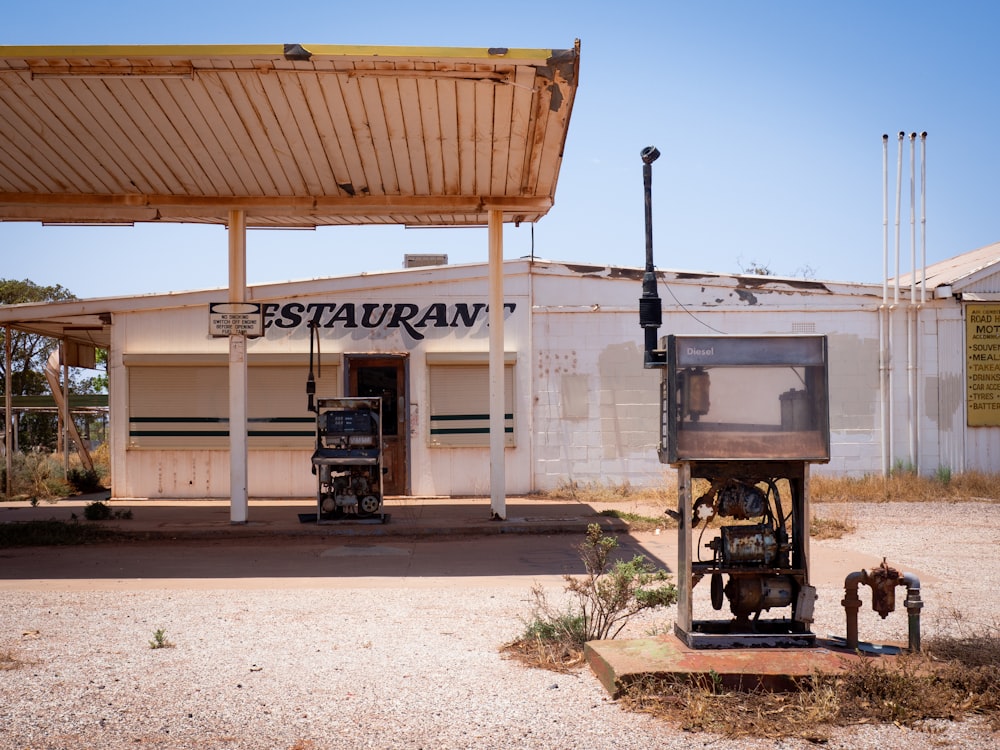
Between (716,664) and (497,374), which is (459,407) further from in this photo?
(716,664)

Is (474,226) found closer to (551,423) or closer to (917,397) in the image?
(551,423)

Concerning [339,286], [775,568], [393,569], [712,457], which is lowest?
[393,569]

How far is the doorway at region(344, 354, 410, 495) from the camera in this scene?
53.6 ft

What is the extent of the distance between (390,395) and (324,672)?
10810 mm

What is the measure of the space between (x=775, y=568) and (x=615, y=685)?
4.11 feet

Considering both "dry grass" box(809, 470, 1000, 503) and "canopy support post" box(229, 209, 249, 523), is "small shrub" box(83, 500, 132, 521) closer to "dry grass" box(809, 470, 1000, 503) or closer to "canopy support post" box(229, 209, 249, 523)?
"canopy support post" box(229, 209, 249, 523)

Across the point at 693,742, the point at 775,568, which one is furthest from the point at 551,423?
the point at 693,742

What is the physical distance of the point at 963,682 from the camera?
5.11m

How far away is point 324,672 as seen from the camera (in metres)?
5.83

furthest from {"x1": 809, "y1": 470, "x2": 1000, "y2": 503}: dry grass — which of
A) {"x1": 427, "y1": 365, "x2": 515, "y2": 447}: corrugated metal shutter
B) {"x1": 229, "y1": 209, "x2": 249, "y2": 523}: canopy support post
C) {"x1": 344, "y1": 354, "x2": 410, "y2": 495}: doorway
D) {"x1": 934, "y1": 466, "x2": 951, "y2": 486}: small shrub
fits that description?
{"x1": 229, "y1": 209, "x2": 249, "y2": 523}: canopy support post

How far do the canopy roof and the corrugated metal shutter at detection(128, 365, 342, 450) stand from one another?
10.7 ft

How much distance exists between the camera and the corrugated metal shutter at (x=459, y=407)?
16.4 m

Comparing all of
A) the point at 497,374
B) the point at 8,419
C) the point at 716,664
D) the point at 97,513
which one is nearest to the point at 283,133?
the point at 497,374

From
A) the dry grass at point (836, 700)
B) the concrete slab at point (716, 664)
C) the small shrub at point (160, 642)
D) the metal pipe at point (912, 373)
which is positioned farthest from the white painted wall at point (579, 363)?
the dry grass at point (836, 700)
